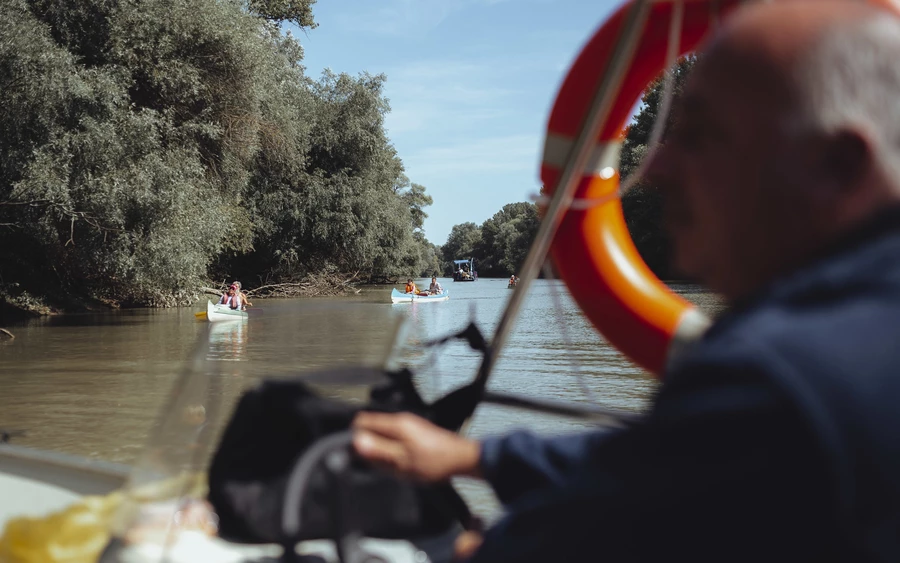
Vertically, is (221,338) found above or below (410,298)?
above

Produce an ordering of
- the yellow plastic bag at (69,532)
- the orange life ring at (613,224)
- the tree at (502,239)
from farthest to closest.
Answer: the tree at (502,239)
the orange life ring at (613,224)
the yellow plastic bag at (69,532)

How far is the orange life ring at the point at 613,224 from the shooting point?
7.37 ft

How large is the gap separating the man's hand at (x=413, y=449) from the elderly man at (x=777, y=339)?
11.6 inches

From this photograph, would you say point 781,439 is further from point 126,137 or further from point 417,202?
point 417,202

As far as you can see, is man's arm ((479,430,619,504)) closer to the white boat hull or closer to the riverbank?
the white boat hull

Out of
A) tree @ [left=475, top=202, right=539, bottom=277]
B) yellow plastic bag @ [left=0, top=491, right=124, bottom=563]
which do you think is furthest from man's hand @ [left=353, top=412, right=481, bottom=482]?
tree @ [left=475, top=202, right=539, bottom=277]

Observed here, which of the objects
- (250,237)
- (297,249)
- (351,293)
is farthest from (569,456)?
(351,293)

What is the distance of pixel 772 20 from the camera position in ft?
2.18

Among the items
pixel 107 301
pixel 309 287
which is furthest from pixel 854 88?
pixel 309 287

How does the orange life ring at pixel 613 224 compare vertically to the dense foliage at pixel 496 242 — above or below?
below

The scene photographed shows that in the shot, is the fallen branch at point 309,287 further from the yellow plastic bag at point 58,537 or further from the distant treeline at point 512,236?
the yellow plastic bag at point 58,537

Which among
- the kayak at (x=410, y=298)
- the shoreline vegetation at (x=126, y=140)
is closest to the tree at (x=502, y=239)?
the kayak at (x=410, y=298)

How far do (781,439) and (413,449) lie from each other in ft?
1.93

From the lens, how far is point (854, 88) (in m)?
0.64
